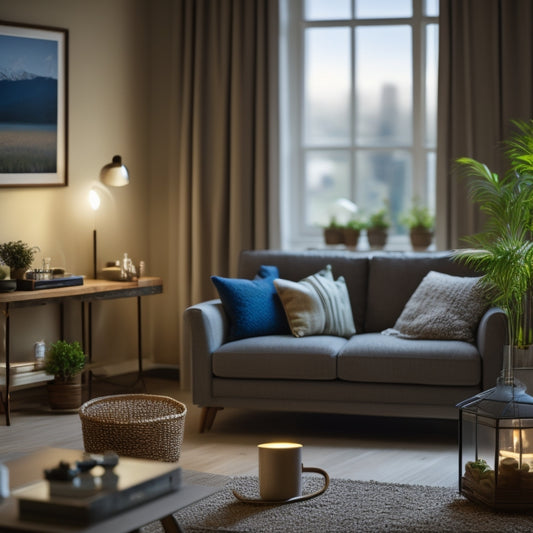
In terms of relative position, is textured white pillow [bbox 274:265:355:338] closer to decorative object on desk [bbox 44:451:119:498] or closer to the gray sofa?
the gray sofa

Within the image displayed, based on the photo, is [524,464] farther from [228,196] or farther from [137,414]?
[228,196]

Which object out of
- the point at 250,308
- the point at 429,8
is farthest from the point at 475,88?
the point at 250,308

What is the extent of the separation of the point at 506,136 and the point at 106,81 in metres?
2.44

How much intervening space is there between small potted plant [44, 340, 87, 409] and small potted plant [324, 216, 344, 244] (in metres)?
1.66

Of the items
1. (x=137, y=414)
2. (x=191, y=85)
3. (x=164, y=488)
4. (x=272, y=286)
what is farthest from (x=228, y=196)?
(x=164, y=488)

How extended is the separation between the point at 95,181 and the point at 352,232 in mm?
1603

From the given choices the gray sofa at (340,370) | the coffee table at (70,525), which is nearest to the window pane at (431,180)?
the gray sofa at (340,370)

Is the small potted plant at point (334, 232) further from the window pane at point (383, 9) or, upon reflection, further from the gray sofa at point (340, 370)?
the window pane at point (383, 9)

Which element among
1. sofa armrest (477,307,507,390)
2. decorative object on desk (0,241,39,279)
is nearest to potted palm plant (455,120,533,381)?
sofa armrest (477,307,507,390)

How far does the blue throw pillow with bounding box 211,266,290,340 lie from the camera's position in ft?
15.5

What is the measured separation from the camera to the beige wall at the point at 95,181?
5285 mm

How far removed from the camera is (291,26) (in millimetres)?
5906

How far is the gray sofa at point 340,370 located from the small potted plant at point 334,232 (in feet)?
3.27

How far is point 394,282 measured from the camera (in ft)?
16.3
